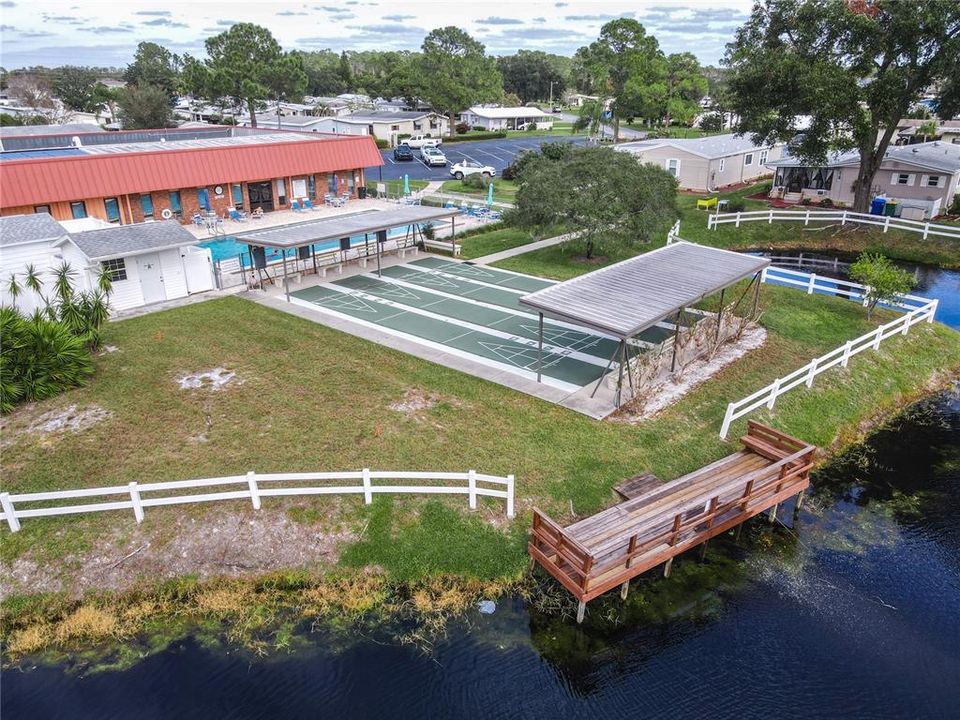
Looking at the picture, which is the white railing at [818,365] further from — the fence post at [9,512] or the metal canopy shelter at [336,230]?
the metal canopy shelter at [336,230]

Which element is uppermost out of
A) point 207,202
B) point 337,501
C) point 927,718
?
point 207,202

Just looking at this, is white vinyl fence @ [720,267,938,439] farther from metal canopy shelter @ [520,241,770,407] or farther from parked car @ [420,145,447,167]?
parked car @ [420,145,447,167]

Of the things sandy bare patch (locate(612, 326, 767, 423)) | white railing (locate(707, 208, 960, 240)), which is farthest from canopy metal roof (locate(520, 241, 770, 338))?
white railing (locate(707, 208, 960, 240))

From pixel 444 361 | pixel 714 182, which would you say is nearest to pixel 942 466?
pixel 444 361

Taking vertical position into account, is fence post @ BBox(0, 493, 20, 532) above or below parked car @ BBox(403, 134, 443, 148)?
below

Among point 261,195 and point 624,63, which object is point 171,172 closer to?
point 261,195

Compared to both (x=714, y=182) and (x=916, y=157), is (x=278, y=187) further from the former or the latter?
(x=916, y=157)

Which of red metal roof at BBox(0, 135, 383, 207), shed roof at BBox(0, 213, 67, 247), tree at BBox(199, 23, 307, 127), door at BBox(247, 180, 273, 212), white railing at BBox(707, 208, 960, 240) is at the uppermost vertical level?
tree at BBox(199, 23, 307, 127)
